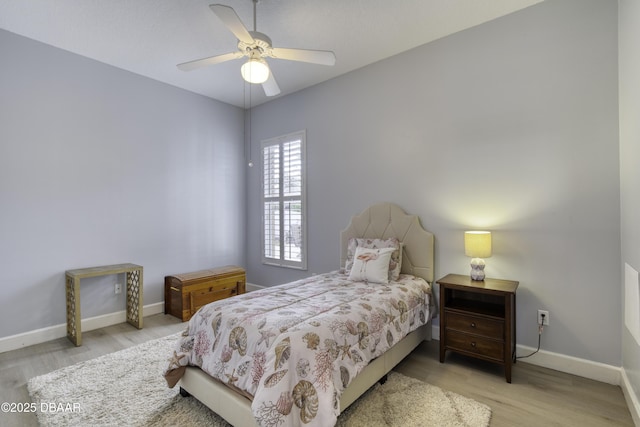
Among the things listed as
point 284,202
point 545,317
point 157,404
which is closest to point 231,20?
point 157,404

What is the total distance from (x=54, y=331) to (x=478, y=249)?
4305mm

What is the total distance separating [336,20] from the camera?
2.77 m

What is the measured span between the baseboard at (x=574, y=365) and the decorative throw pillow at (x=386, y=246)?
122cm

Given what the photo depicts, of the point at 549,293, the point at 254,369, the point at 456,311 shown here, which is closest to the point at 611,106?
the point at 549,293

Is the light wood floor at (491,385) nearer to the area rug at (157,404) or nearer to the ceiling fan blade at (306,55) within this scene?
the area rug at (157,404)

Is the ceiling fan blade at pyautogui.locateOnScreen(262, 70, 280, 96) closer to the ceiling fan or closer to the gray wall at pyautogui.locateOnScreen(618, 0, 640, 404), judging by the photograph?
the ceiling fan

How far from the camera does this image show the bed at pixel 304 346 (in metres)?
1.52

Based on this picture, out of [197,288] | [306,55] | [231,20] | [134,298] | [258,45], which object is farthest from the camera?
[197,288]

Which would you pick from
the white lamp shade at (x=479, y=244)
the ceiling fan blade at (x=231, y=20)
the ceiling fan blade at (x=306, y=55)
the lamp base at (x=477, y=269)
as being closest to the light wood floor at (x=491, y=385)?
the lamp base at (x=477, y=269)

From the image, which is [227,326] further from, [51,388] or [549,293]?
[549,293]

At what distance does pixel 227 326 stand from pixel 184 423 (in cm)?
65

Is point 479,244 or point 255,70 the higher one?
point 255,70

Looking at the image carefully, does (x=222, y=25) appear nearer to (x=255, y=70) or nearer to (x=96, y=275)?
(x=255, y=70)

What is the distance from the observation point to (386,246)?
126 inches
